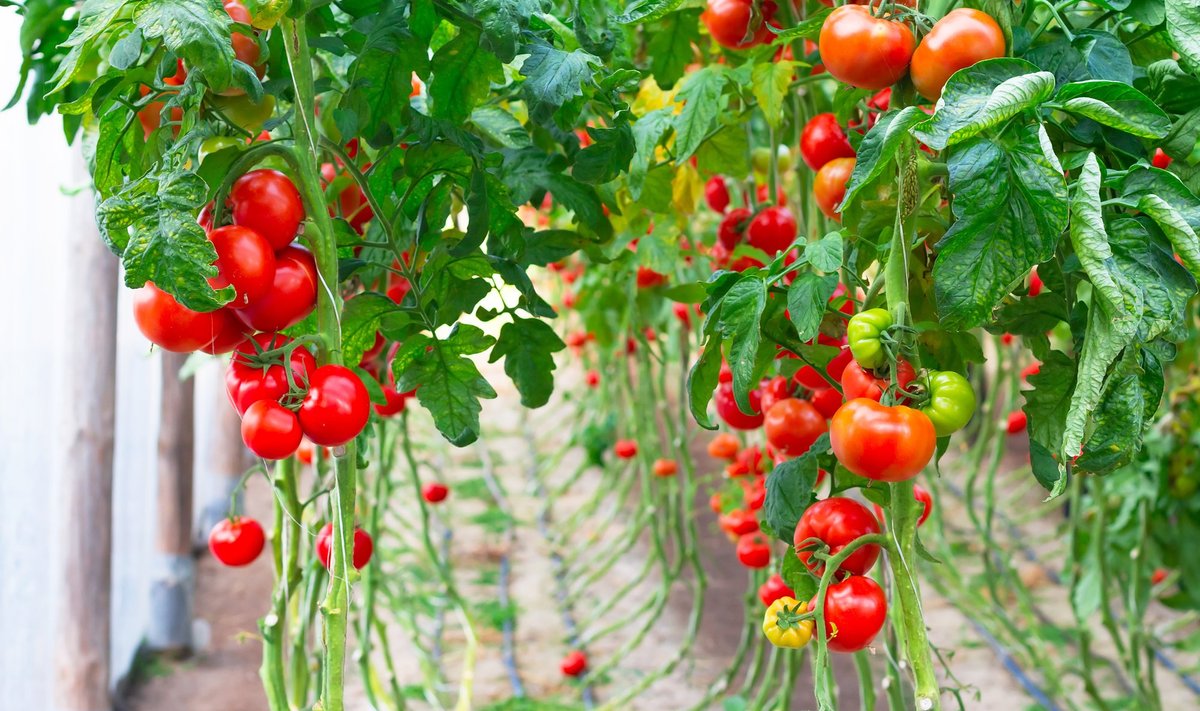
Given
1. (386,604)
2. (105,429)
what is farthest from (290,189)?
(386,604)

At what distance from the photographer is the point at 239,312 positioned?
2.51ft

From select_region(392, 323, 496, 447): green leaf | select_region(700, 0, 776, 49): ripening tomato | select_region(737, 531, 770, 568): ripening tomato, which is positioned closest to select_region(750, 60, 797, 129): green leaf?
select_region(700, 0, 776, 49): ripening tomato

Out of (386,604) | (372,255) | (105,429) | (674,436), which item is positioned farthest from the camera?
(386,604)

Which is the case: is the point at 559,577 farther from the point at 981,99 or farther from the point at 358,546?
the point at 981,99

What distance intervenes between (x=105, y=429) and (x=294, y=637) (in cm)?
138

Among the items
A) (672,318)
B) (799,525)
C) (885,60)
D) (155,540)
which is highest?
(672,318)

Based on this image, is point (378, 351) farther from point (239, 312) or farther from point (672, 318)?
point (672, 318)

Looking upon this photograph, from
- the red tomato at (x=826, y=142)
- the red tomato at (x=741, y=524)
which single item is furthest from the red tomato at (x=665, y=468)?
the red tomato at (x=826, y=142)

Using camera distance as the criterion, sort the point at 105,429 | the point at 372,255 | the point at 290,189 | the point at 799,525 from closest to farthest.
A: the point at 290,189 < the point at 799,525 < the point at 372,255 < the point at 105,429

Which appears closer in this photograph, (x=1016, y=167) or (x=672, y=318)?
(x=1016, y=167)

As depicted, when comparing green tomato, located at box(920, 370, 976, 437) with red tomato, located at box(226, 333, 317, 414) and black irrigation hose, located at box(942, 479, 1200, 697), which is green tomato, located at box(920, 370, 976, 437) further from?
black irrigation hose, located at box(942, 479, 1200, 697)

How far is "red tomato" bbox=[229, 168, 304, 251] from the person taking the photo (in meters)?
0.77

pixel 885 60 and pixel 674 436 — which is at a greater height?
pixel 674 436

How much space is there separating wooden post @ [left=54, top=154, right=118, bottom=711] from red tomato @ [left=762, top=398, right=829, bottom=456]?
6.56 feet
